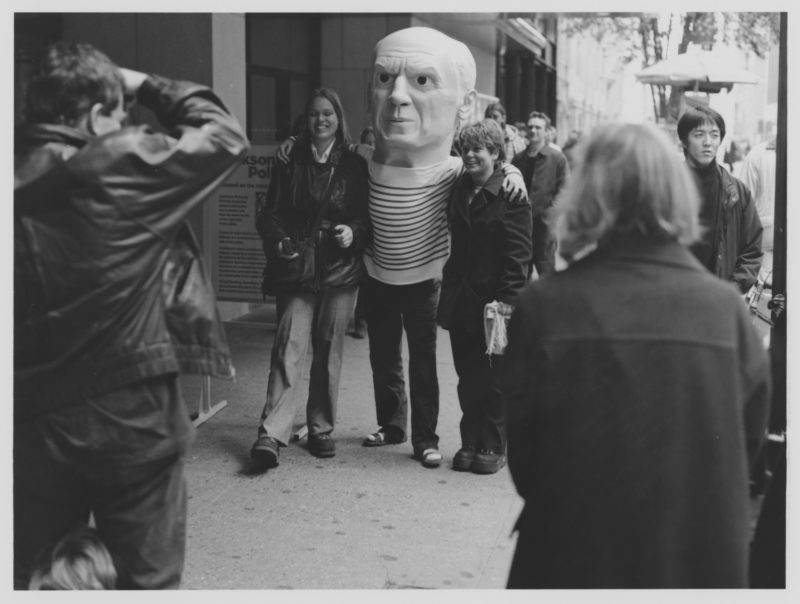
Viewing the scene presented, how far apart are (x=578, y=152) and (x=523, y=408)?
653 mm

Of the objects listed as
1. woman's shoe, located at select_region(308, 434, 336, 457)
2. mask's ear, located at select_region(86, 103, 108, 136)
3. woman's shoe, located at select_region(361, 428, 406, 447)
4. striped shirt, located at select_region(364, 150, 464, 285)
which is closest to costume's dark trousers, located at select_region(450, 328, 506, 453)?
striped shirt, located at select_region(364, 150, 464, 285)

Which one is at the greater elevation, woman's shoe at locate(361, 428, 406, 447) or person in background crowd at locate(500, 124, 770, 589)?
person in background crowd at locate(500, 124, 770, 589)

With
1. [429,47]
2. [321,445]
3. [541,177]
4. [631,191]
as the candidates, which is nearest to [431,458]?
[321,445]

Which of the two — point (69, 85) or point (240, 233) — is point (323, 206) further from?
point (69, 85)

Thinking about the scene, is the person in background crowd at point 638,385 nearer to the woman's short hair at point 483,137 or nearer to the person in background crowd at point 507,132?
the woman's short hair at point 483,137

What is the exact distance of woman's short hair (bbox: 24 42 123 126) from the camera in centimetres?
309

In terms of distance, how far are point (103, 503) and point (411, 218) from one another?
9.93 ft

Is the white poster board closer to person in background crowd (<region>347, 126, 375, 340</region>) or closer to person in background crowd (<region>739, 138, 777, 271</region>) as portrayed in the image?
person in background crowd (<region>347, 126, 375, 340</region>)

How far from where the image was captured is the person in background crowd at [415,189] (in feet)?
18.9

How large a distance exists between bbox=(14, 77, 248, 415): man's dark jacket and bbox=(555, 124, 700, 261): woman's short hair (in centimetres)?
109

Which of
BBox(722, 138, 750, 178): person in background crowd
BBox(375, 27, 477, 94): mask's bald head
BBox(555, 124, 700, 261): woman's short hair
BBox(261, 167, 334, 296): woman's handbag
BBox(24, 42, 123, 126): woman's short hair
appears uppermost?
BBox(722, 138, 750, 178): person in background crowd

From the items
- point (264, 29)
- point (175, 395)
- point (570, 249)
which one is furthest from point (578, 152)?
point (264, 29)

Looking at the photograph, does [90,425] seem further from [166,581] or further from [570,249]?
[570,249]

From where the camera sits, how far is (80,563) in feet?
10.2
